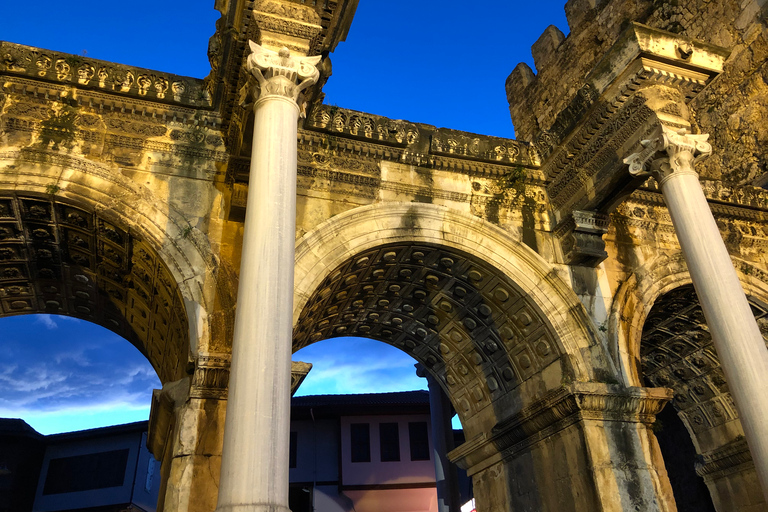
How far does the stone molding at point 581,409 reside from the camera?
8.72 m

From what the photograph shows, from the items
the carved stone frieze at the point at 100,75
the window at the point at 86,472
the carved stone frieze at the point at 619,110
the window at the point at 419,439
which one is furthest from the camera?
the window at the point at 419,439

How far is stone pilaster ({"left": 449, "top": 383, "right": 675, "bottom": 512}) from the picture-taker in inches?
328

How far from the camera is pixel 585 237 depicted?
32.5 feet

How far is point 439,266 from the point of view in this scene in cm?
994

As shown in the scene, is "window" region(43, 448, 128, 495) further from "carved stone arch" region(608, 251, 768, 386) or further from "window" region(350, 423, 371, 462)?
"carved stone arch" region(608, 251, 768, 386)

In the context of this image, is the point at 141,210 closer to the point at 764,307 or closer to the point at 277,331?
the point at 277,331

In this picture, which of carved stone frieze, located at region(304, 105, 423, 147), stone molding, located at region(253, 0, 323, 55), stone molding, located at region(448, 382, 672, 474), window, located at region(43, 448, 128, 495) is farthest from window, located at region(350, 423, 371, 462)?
stone molding, located at region(253, 0, 323, 55)

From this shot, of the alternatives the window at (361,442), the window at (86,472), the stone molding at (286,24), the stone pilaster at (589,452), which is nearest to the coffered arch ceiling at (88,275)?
the stone molding at (286,24)

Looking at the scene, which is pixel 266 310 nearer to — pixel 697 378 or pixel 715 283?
pixel 715 283

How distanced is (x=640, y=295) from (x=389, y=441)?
1730 cm

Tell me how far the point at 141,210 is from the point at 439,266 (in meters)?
4.63

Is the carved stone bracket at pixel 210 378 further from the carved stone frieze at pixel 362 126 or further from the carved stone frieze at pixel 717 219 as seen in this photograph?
the carved stone frieze at pixel 717 219

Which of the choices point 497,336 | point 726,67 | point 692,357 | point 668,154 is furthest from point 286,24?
point 726,67

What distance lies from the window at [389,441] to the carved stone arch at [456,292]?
1474 centimetres
